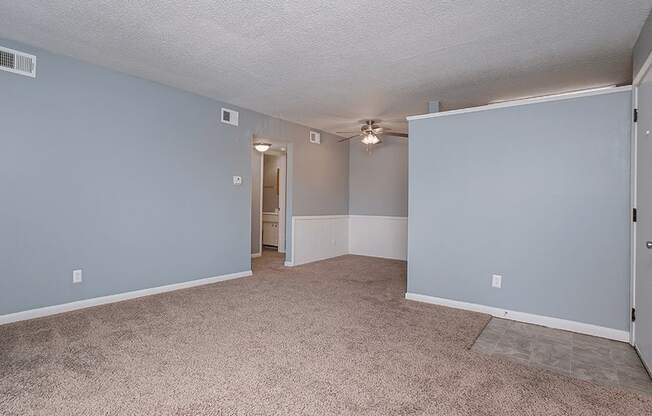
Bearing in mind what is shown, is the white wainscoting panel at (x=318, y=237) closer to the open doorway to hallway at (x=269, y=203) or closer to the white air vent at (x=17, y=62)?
the open doorway to hallway at (x=269, y=203)

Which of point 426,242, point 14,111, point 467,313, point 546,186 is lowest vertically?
point 467,313

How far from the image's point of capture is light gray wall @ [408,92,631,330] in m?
3.02

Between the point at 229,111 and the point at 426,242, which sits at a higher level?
the point at 229,111

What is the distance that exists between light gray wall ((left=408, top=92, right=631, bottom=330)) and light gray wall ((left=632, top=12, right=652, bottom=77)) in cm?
30

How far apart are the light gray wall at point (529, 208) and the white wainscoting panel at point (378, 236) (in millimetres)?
2826

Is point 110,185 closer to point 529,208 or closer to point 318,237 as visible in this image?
point 318,237

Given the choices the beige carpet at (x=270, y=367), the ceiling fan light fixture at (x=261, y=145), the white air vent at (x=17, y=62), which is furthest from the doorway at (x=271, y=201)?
the white air vent at (x=17, y=62)

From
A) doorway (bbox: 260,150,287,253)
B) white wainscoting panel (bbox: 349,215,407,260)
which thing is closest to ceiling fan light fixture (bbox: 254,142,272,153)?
doorway (bbox: 260,150,287,253)

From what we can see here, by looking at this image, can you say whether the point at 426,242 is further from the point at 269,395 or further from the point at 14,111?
the point at 14,111

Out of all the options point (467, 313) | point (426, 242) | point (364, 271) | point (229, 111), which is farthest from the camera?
point (364, 271)

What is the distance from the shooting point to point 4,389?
1977mm

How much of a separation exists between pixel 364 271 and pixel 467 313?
228cm

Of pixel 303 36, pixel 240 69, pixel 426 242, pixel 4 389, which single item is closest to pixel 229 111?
pixel 240 69

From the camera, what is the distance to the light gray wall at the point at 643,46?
96.0 inches
